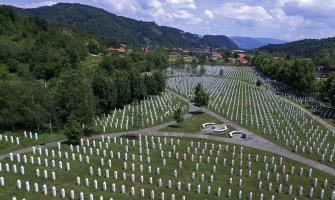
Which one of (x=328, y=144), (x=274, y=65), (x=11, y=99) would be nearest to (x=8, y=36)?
(x=11, y=99)

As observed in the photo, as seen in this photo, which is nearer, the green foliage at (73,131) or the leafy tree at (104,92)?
the green foliage at (73,131)

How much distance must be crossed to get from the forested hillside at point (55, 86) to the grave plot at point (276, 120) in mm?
15103

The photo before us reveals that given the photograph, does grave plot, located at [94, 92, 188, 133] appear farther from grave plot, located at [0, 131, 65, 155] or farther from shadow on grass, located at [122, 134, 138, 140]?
grave plot, located at [0, 131, 65, 155]

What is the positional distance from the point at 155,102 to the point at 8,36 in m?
61.8

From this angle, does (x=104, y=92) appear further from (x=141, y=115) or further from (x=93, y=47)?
(x=93, y=47)

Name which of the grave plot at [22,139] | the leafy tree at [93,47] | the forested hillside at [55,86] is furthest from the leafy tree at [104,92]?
the leafy tree at [93,47]

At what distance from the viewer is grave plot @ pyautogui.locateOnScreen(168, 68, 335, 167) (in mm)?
36125

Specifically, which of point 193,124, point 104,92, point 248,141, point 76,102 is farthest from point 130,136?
point 104,92

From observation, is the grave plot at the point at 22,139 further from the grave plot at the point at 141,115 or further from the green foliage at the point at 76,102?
the grave plot at the point at 141,115

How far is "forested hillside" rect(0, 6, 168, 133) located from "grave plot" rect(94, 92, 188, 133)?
1.71m

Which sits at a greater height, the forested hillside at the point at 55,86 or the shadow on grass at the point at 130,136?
the forested hillside at the point at 55,86

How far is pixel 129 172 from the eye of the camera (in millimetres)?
27391

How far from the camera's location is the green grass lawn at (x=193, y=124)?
41344 millimetres

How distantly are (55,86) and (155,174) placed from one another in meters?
26.1
